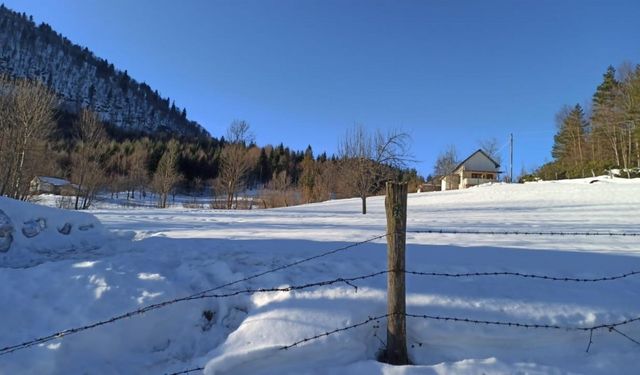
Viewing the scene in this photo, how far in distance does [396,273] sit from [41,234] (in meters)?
7.19

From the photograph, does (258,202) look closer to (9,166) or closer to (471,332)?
(9,166)

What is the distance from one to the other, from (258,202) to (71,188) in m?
17.8

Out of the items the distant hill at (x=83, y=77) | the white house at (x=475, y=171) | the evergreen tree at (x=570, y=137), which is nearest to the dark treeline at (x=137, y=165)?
the white house at (x=475, y=171)

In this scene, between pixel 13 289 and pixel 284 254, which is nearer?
pixel 13 289

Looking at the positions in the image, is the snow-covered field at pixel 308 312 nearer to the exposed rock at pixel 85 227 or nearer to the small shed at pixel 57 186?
the exposed rock at pixel 85 227

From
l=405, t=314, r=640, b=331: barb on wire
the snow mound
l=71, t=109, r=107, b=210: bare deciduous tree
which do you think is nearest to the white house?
l=71, t=109, r=107, b=210: bare deciduous tree

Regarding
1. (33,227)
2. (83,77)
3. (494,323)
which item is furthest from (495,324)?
(83,77)

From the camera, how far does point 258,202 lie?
41156mm

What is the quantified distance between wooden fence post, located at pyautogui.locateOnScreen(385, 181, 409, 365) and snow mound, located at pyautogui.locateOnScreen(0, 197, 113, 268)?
573 centimetres

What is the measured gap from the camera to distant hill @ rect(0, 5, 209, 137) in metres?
119

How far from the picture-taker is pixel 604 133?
46219 mm

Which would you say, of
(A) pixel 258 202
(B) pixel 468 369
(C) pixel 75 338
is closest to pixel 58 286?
(C) pixel 75 338

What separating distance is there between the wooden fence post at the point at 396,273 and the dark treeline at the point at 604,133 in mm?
41867

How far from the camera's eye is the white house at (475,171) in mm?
53781
